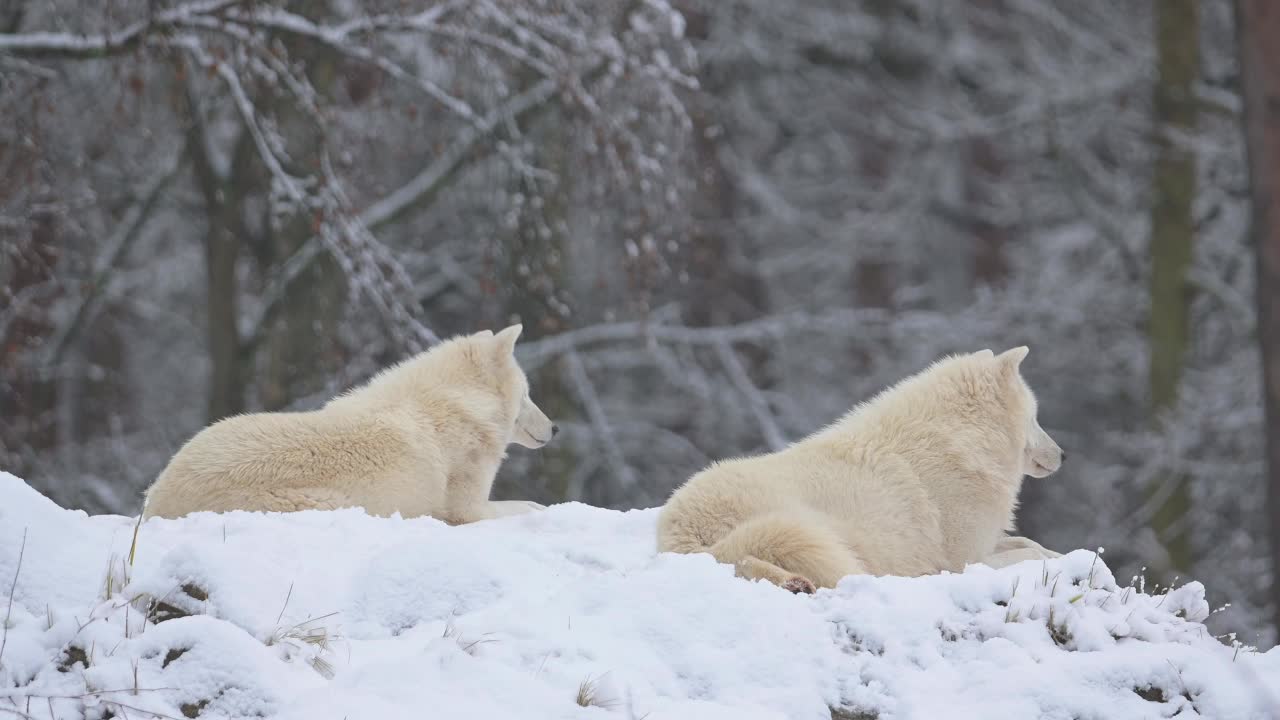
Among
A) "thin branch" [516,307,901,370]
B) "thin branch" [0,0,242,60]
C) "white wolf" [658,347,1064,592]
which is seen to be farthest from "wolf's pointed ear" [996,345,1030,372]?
"thin branch" [516,307,901,370]

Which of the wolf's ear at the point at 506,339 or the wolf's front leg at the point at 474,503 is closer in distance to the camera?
the wolf's front leg at the point at 474,503

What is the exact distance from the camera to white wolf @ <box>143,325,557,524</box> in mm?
5707

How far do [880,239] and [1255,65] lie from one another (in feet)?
40.3

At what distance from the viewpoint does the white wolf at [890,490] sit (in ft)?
16.1

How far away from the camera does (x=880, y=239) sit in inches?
798

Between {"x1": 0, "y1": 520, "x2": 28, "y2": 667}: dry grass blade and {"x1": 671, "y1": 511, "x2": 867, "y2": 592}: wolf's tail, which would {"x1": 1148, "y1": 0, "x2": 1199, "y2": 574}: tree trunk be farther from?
{"x1": 0, "y1": 520, "x2": 28, "y2": 667}: dry grass blade

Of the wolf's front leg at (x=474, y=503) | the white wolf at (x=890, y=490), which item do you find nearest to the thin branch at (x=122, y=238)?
the wolf's front leg at (x=474, y=503)

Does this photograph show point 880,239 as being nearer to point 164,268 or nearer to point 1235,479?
point 1235,479

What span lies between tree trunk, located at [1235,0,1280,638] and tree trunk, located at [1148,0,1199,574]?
6953 mm

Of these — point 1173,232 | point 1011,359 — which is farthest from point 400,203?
point 1173,232

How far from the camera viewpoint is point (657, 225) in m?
10.1

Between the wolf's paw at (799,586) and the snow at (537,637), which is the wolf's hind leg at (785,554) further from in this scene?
the snow at (537,637)

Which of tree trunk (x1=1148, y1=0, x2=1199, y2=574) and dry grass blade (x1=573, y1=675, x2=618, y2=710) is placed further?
tree trunk (x1=1148, y1=0, x2=1199, y2=574)

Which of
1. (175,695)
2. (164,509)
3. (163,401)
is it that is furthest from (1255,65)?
(163,401)
